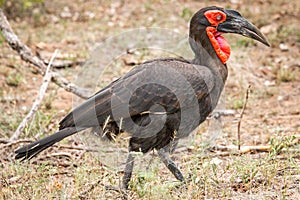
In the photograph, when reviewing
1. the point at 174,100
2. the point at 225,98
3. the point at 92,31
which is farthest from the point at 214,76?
the point at 92,31

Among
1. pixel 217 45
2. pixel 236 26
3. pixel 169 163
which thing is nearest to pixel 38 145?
pixel 169 163

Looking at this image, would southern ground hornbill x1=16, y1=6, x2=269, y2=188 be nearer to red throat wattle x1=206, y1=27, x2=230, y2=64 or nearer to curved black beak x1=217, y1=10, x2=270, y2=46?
red throat wattle x1=206, y1=27, x2=230, y2=64

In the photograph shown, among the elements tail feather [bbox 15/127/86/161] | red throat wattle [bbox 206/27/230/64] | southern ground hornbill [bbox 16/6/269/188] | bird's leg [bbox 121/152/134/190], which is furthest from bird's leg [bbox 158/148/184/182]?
red throat wattle [bbox 206/27/230/64]

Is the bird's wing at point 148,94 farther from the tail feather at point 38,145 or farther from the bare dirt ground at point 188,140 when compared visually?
the bare dirt ground at point 188,140

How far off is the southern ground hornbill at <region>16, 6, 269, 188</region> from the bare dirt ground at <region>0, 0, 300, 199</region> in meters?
0.24

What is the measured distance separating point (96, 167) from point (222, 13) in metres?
1.44

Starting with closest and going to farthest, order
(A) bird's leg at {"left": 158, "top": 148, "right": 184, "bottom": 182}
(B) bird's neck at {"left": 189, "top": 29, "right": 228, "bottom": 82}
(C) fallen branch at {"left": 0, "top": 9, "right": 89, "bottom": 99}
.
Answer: (A) bird's leg at {"left": 158, "top": 148, "right": 184, "bottom": 182} < (B) bird's neck at {"left": 189, "top": 29, "right": 228, "bottom": 82} < (C) fallen branch at {"left": 0, "top": 9, "right": 89, "bottom": 99}

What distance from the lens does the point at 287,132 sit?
493 cm

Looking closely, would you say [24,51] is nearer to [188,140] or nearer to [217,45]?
[188,140]

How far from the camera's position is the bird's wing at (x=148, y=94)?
12.3 ft

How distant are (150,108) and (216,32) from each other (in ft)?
2.59

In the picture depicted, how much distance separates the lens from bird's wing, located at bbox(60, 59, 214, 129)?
12.3 ft

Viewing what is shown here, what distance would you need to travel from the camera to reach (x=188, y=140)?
15.6 feet

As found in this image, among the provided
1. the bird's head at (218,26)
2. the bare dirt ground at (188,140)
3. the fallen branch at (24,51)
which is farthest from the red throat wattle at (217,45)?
the fallen branch at (24,51)
